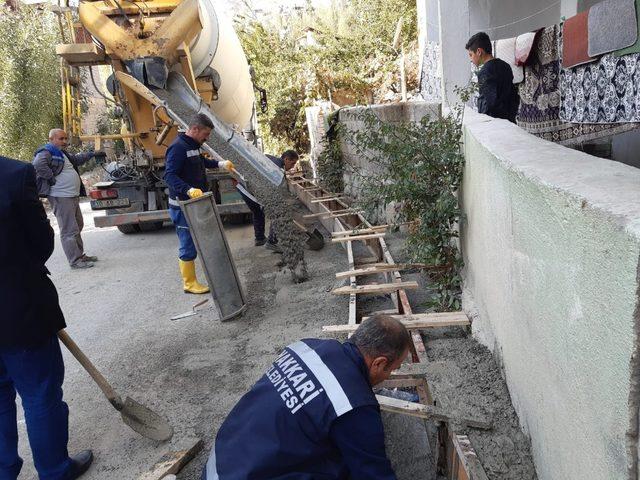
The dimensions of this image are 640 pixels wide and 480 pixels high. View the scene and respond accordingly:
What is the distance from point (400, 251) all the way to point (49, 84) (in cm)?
1254

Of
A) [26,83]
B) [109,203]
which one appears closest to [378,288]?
Answer: [109,203]

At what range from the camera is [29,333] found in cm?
254

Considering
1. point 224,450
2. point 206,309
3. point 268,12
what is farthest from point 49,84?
point 224,450

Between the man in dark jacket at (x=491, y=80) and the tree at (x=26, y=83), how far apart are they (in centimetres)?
1225

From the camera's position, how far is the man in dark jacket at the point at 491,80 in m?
4.45

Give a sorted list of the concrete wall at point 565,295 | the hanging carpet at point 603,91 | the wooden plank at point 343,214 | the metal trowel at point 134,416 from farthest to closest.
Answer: the wooden plank at point 343,214, the hanging carpet at point 603,91, the metal trowel at point 134,416, the concrete wall at point 565,295

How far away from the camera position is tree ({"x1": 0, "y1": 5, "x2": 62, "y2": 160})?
42.1 ft

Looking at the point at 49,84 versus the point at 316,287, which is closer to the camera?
the point at 316,287

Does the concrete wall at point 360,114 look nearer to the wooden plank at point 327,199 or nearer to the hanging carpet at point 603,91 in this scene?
the wooden plank at point 327,199

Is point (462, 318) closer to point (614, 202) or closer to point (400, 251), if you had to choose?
point (400, 251)

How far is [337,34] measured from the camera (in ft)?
47.2

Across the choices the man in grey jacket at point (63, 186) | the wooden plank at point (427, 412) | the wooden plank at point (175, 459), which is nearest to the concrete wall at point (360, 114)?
the wooden plank at point (427, 412)

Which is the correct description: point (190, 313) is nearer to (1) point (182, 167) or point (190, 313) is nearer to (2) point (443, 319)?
(1) point (182, 167)

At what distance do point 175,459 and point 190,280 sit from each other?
2971 mm
